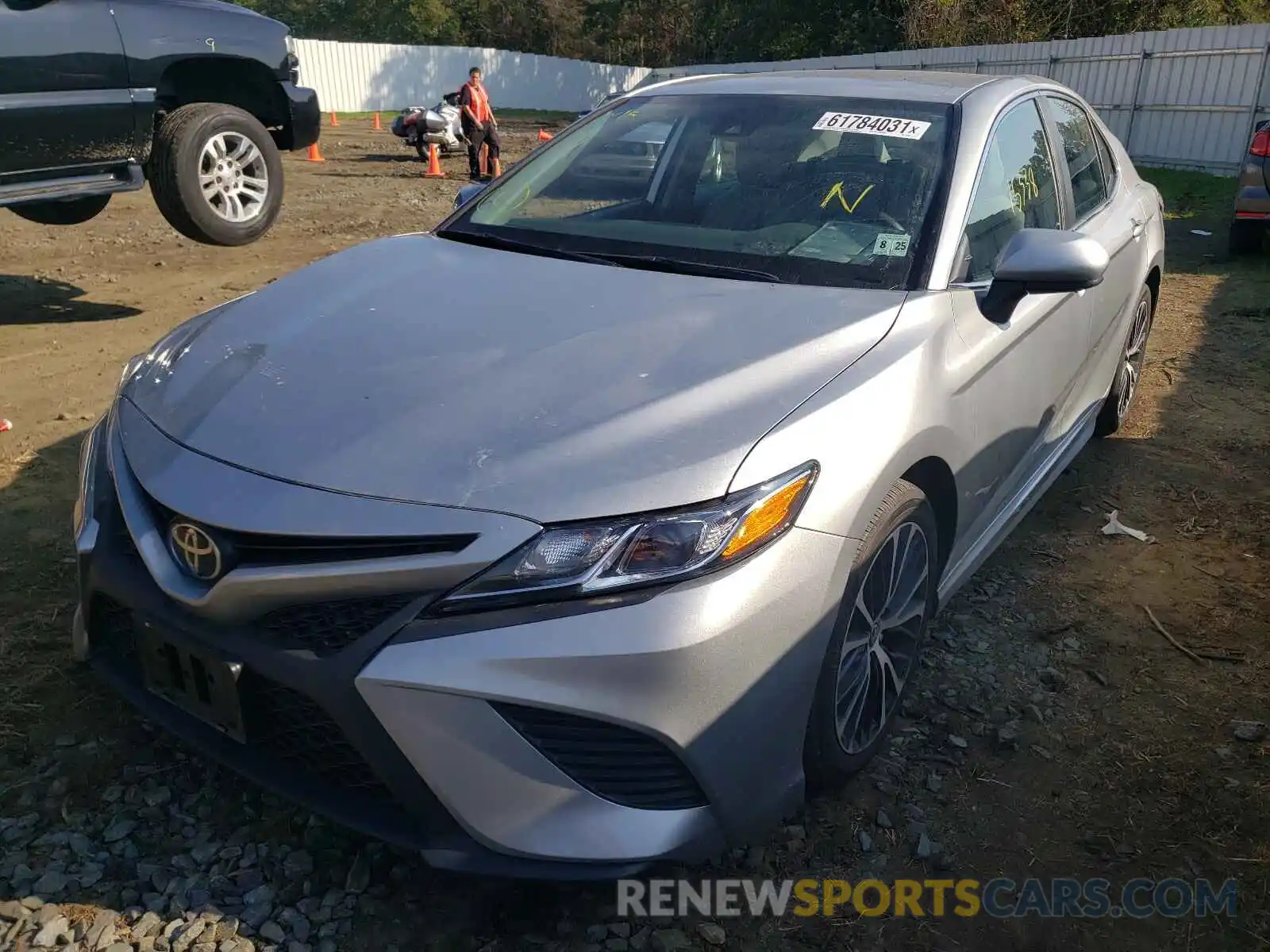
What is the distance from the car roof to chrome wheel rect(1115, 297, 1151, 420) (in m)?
1.44

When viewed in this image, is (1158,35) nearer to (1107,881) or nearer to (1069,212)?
(1069,212)

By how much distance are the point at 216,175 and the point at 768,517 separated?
5456 millimetres

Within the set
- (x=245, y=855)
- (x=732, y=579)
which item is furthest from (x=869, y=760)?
(x=245, y=855)

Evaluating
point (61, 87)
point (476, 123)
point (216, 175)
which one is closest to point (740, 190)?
point (61, 87)

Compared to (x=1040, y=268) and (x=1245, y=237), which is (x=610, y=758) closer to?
(x=1040, y=268)

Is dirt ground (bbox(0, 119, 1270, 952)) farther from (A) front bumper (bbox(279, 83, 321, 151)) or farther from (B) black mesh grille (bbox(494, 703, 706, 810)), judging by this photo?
(A) front bumper (bbox(279, 83, 321, 151))

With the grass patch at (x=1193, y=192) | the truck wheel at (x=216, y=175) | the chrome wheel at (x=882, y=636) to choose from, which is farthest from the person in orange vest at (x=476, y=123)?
the chrome wheel at (x=882, y=636)

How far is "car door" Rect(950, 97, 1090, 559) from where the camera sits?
2.59m

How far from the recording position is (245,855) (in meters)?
2.15

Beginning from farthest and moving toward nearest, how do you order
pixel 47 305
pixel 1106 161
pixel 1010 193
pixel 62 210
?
pixel 62 210 < pixel 47 305 < pixel 1106 161 < pixel 1010 193

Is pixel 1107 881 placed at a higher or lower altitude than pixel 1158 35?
lower

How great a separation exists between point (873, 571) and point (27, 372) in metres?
4.58

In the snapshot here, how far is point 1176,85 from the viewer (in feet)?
49.5

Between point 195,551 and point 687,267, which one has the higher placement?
point 687,267
